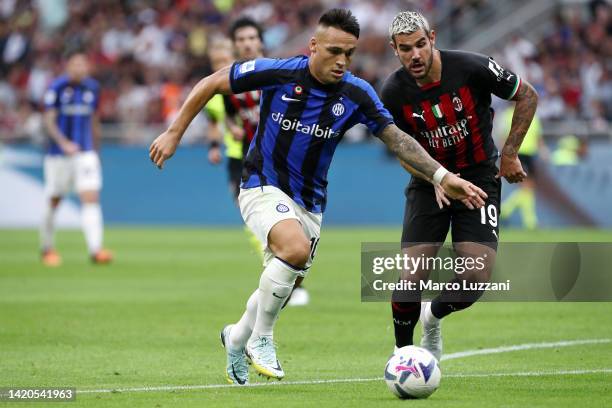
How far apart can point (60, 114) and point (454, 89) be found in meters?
10.2

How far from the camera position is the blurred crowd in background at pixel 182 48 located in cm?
2553

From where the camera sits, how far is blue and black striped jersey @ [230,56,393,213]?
7.51 metres

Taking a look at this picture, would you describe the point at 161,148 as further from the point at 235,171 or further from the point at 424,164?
the point at 235,171

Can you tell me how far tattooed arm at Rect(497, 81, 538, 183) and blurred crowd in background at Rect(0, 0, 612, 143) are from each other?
1634 centimetres

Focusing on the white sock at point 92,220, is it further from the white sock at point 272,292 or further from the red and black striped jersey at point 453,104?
the white sock at point 272,292

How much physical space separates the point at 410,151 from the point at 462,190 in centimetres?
43

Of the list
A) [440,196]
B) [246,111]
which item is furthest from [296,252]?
[246,111]

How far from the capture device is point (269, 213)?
24.4 ft

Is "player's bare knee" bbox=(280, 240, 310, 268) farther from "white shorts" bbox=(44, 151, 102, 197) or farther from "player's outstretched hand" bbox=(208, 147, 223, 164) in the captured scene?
"white shorts" bbox=(44, 151, 102, 197)

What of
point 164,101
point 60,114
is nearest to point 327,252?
point 60,114

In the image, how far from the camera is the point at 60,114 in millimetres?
17141

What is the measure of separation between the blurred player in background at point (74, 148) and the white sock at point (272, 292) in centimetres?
961

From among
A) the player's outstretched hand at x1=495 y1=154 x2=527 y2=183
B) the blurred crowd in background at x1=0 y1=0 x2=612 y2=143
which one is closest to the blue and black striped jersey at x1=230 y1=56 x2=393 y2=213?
the player's outstretched hand at x1=495 y1=154 x2=527 y2=183

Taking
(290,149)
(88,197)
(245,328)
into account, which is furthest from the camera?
(88,197)
